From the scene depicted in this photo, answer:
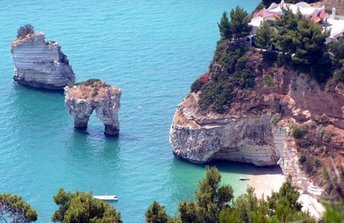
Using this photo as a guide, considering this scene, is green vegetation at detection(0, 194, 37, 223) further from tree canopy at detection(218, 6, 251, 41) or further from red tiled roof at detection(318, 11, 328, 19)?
red tiled roof at detection(318, 11, 328, 19)

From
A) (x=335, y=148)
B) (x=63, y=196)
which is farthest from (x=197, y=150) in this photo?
(x=63, y=196)

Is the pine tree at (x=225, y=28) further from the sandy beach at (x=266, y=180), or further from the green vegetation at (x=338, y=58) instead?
the sandy beach at (x=266, y=180)

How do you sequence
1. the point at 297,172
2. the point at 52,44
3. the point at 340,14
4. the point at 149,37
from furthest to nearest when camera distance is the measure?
1. the point at 149,37
2. the point at 52,44
3. the point at 340,14
4. the point at 297,172

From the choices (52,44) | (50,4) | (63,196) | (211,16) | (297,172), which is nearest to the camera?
(63,196)

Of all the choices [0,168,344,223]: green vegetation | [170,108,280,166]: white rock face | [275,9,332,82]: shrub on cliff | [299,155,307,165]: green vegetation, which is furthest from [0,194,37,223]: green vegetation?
[275,9,332,82]: shrub on cliff

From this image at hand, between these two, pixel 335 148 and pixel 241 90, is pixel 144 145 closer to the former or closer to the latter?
pixel 241 90

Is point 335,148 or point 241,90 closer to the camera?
point 335,148

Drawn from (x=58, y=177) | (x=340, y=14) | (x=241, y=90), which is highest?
(x=340, y=14)
